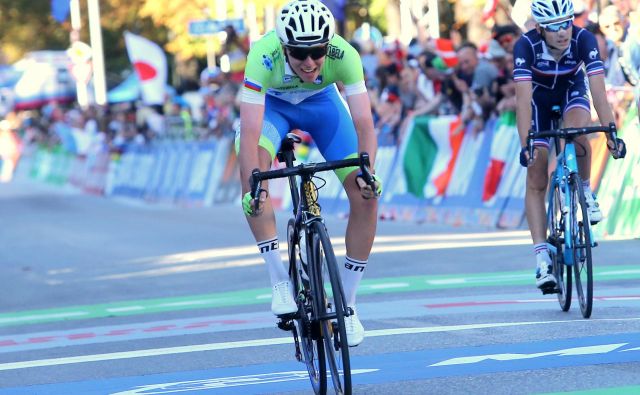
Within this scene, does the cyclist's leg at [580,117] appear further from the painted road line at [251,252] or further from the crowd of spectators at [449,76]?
the painted road line at [251,252]

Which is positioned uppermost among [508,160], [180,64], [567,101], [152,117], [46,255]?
[567,101]

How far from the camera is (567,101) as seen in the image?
32.0 feet

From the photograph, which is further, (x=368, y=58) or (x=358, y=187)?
(x=368, y=58)

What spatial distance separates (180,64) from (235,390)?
191 ft

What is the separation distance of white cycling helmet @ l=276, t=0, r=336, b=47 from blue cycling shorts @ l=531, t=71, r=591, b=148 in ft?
10.0

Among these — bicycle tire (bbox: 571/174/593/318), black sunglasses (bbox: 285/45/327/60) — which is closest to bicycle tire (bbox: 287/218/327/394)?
black sunglasses (bbox: 285/45/327/60)

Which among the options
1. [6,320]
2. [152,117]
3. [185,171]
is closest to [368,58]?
[185,171]

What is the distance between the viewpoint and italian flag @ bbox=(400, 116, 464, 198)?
1856 centimetres

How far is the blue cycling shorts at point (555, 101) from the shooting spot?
969cm

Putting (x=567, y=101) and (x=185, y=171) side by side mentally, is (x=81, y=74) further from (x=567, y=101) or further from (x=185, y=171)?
(x=567, y=101)

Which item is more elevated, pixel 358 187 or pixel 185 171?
pixel 358 187

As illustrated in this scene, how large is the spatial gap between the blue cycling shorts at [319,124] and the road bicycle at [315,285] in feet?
0.65

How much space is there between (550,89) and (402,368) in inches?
108

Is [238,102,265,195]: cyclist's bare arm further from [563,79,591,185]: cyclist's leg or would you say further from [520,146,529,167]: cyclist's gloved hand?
[563,79,591,185]: cyclist's leg
